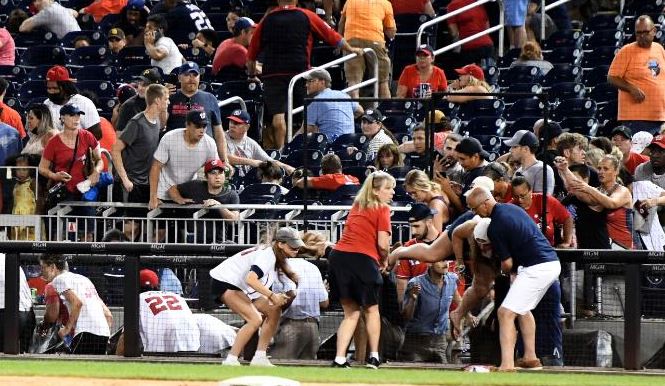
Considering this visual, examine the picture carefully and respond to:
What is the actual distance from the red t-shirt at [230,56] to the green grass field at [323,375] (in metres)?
7.20

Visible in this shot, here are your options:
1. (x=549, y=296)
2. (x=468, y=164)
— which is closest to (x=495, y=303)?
(x=549, y=296)

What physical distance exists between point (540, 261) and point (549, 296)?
1.51ft

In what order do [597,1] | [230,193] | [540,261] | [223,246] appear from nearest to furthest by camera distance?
[540,261]
[223,246]
[230,193]
[597,1]

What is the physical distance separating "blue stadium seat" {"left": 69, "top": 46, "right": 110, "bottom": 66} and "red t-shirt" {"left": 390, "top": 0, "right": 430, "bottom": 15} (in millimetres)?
3546

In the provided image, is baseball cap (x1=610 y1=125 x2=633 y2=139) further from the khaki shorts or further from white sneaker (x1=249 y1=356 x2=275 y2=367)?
white sneaker (x1=249 y1=356 x2=275 y2=367)

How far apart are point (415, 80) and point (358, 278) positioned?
5.88 m

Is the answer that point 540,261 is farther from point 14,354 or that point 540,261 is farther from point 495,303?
point 14,354

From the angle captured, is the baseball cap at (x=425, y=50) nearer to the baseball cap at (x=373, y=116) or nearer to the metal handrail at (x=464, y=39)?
the metal handrail at (x=464, y=39)

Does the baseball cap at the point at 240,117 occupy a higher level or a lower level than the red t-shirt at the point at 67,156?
higher

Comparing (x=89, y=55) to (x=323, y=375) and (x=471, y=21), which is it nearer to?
(x=471, y=21)

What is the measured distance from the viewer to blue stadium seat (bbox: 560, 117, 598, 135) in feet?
62.8

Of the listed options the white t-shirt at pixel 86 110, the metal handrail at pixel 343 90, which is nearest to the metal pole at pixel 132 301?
the white t-shirt at pixel 86 110

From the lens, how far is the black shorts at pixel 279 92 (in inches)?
778

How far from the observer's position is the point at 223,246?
1523 centimetres
